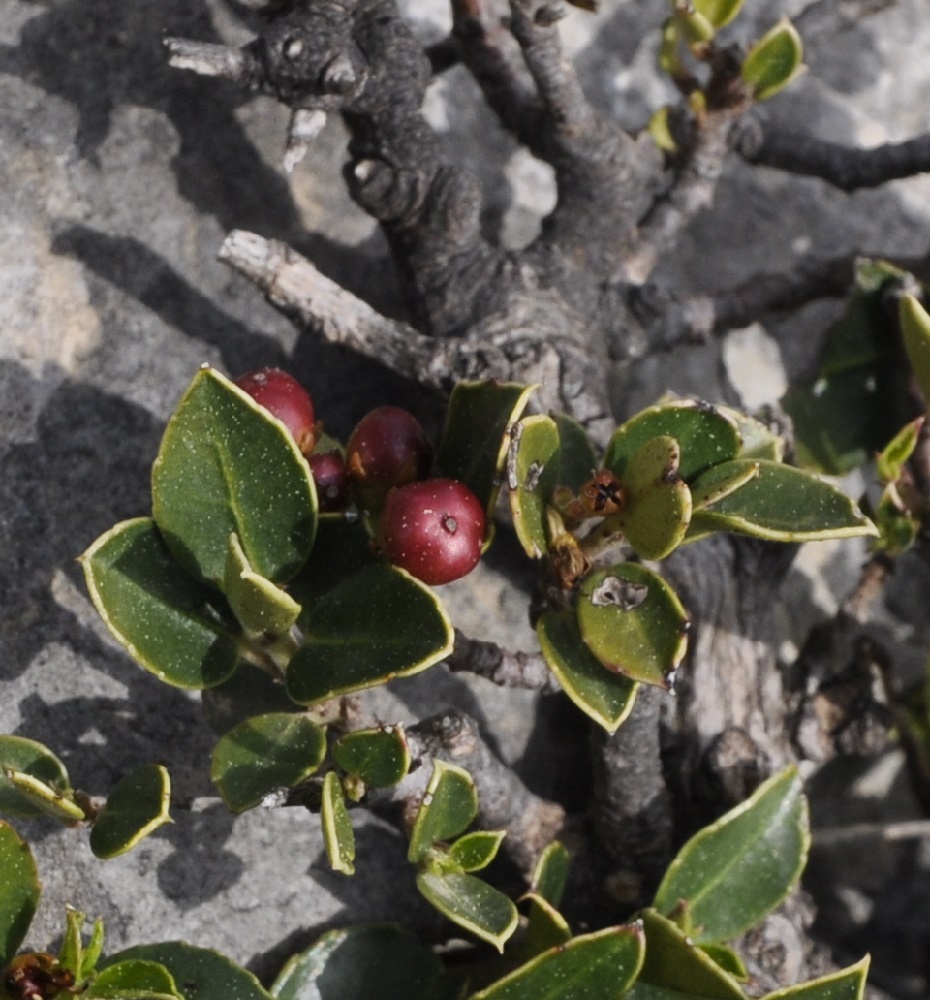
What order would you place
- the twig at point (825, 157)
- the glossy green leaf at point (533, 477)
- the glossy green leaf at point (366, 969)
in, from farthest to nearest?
the twig at point (825, 157) < the glossy green leaf at point (366, 969) < the glossy green leaf at point (533, 477)

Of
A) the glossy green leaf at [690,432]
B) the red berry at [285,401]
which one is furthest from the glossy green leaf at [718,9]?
the red berry at [285,401]

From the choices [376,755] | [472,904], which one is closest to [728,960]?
[472,904]

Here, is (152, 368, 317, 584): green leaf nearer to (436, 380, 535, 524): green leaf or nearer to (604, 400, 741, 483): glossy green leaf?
(436, 380, 535, 524): green leaf

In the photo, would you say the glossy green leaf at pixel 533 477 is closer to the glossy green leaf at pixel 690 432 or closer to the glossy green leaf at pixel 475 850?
the glossy green leaf at pixel 690 432

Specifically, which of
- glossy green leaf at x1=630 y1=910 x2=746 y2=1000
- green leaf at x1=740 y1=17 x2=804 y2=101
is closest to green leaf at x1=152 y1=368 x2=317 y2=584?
glossy green leaf at x1=630 y1=910 x2=746 y2=1000

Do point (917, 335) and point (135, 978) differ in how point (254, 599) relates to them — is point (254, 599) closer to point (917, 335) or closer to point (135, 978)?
point (135, 978)

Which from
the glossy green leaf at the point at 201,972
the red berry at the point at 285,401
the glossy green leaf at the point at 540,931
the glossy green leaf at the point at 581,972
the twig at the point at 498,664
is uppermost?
the red berry at the point at 285,401
